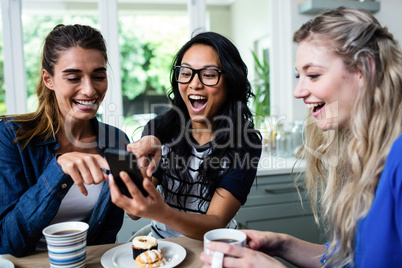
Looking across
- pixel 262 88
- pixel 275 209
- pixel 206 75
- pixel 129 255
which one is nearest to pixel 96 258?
pixel 129 255

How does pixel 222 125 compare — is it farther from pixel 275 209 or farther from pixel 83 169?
pixel 275 209

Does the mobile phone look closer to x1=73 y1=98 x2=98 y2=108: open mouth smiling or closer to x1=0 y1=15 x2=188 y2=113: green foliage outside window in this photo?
x1=73 y1=98 x2=98 y2=108: open mouth smiling

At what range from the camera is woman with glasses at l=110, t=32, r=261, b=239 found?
1.35 meters

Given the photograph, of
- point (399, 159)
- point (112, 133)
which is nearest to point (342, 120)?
point (399, 159)

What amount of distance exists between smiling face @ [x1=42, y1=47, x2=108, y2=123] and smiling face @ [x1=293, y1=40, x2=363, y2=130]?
2.56 feet

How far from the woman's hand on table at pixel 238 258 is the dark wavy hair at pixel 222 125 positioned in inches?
22.1

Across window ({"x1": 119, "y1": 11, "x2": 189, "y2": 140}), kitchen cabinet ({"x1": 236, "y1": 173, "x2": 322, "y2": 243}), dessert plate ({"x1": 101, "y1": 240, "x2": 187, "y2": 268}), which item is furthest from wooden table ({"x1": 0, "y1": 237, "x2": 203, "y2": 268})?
window ({"x1": 119, "y1": 11, "x2": 189, "y2": 140})

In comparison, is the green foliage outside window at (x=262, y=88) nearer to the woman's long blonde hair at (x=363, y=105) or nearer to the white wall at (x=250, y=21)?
the white wall at (x=250, y=21)

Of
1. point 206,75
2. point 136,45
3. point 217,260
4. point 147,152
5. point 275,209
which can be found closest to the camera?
point 217,260

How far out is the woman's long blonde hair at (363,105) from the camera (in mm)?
846

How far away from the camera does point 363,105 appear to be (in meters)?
0.87

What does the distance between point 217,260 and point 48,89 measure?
3.40 feet

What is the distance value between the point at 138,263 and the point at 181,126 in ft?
2.63

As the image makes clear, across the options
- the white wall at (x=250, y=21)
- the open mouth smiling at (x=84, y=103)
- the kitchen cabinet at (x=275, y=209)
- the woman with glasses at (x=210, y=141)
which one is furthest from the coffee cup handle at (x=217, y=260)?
the white wall at (x=250, y=21)
